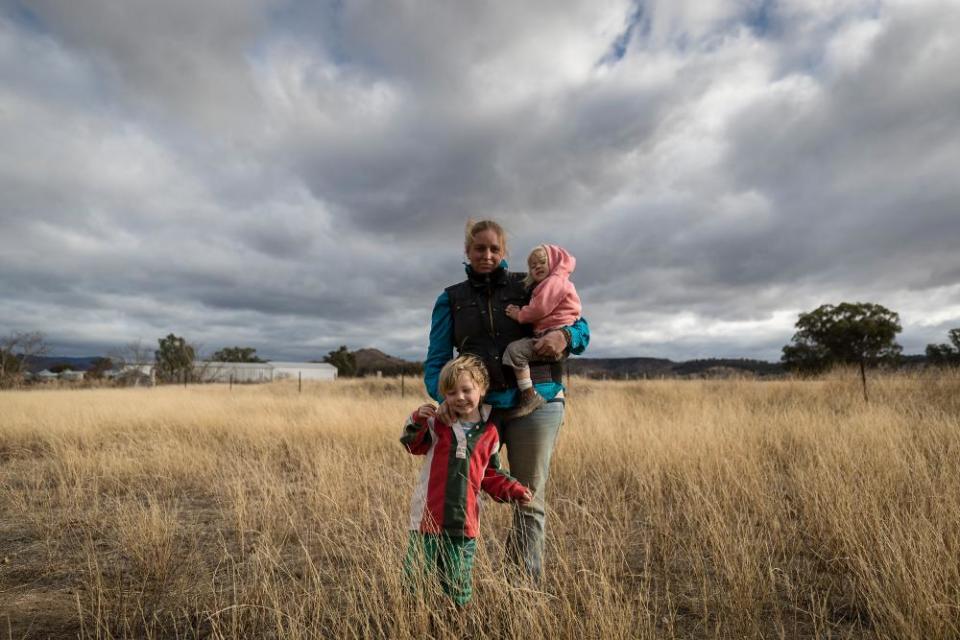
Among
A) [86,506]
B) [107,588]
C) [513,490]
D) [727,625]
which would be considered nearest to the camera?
[513,490]

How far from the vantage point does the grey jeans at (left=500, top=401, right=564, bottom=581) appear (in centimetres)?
249

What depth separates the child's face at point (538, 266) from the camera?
2.82m

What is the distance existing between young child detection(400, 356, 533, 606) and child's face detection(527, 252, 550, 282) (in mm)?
687

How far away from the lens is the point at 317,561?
145 inches

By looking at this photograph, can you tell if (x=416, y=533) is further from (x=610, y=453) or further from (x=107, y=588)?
(x=610, y=453)

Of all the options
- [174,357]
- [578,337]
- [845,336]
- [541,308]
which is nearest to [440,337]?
[541,308]

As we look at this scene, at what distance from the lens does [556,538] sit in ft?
12.0

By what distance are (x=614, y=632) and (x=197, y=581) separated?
2677mm

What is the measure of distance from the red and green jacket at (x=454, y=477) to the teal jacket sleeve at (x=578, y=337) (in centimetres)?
63

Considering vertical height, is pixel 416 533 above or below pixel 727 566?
above

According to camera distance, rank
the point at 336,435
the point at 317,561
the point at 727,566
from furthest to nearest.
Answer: the point at 336,435 → the point at 317,561 → the point at 727,566

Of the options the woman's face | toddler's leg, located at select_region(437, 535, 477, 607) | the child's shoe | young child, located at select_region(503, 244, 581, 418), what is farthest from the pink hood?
toddler's leg, located at select_region(437, 535, 477, 607)

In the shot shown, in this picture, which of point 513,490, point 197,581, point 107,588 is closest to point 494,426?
point 513,490

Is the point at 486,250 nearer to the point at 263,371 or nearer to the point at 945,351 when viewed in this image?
the point at 945,351
